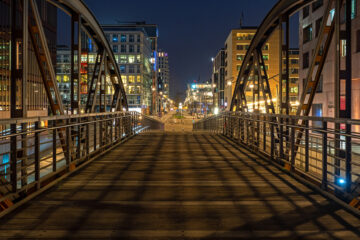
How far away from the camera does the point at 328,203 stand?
170 inches

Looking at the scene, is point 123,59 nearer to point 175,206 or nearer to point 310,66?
point 310,66

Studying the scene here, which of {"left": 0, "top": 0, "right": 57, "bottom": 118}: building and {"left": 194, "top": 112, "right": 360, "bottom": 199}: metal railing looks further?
{"left": 0, "top": 0, "right": 57, "bottom": 118}: building

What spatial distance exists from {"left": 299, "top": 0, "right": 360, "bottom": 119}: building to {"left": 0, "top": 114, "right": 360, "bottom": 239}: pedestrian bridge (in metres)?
19.2

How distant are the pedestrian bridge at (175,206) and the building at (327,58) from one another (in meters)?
19.2

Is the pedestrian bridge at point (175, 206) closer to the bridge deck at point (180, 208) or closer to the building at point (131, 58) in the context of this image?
the bridge deck at point (180, 208)

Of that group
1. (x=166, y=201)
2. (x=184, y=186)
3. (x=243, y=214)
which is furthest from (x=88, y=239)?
(x=184, y=186)

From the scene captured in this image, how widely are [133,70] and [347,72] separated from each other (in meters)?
76.4

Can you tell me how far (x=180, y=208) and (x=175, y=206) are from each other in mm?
98

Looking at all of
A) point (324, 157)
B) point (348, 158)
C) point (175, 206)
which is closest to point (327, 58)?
point (324, 157)

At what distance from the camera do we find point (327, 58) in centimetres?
2762

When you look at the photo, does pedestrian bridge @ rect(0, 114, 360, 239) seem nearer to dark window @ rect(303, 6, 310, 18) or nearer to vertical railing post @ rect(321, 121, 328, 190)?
vertical railing post @ rect(321, 121, 328, 190)

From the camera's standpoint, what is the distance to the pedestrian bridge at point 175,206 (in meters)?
3.38

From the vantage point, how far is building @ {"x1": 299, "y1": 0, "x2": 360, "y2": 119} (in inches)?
877

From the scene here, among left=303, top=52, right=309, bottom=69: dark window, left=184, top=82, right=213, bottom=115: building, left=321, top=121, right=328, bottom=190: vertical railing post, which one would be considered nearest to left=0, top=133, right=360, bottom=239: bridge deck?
left=321, top=121, right=328, bottom=190: vertical railing post
